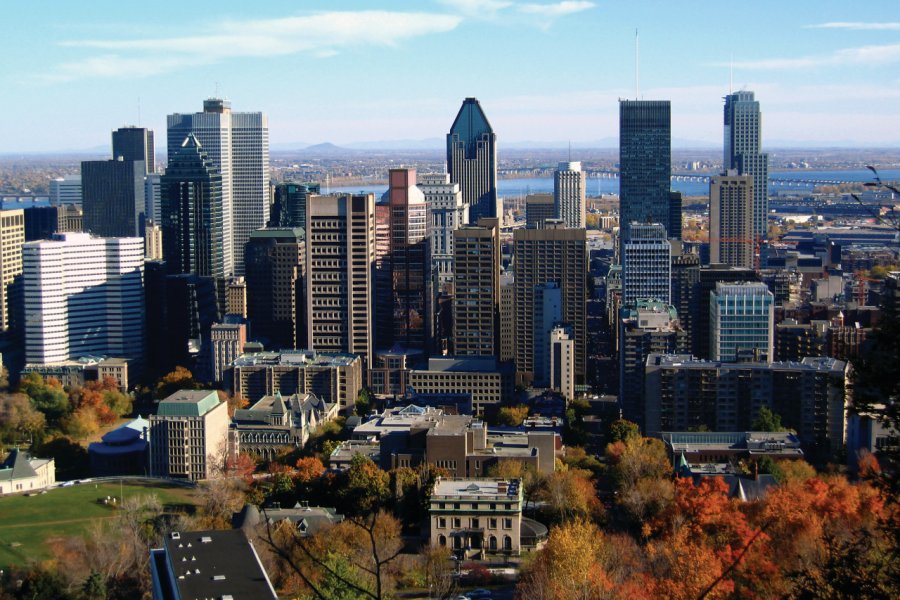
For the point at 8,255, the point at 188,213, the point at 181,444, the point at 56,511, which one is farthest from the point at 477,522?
the point at 8,255

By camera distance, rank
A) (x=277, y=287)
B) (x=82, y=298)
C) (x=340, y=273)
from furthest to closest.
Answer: (x=277, y=287) < (x=82, y=298) < (x=340, y=273)

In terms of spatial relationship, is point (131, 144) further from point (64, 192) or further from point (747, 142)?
point (747, 142)

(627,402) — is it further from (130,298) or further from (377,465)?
(130,298)

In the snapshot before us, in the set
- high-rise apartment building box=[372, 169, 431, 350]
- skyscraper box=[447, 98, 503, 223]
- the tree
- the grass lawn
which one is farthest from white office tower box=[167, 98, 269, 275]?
the grass lawn

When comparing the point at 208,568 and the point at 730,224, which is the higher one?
the point at 730,224

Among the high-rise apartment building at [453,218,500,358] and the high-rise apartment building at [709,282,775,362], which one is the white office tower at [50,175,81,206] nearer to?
the high-rise apartment building at [453,218,500,358]

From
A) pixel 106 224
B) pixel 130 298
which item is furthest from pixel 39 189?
pixel 130 298

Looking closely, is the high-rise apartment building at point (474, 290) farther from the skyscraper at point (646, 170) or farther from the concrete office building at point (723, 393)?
the skyscraper at point (646, 170)
